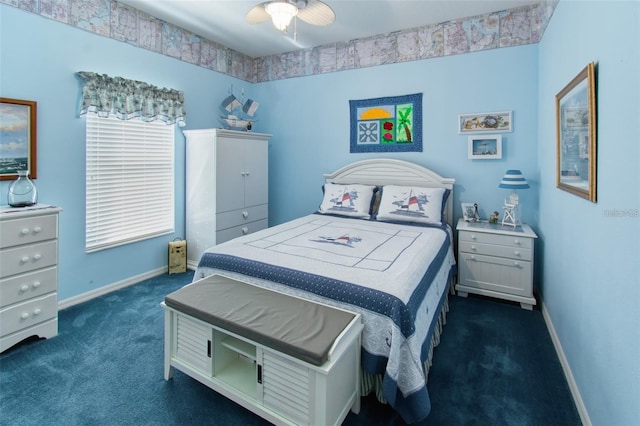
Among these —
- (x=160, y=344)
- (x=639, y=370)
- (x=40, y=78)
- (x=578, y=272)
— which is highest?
(x=40, y=78)

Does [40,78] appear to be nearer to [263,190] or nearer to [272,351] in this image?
[263,190]

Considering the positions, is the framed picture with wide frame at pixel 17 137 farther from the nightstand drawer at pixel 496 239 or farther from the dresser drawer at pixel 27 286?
the nightstand drawer at pixel 496 239

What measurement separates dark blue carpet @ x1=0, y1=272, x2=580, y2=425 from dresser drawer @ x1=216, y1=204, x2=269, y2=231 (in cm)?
130

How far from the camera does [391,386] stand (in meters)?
1.54

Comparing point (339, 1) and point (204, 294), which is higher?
point (339, 1)

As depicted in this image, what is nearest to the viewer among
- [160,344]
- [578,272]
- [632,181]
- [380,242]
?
[632,181]

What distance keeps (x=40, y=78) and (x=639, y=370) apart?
3.87 metres

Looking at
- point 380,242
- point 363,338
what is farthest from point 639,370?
point 380,242

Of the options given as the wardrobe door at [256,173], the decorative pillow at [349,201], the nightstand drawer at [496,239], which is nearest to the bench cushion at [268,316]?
the decorative pillow at [349,201]

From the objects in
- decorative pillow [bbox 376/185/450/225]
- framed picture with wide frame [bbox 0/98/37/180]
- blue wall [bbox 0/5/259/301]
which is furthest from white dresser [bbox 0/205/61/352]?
decorative pillow [bbox 376/185/450/225]

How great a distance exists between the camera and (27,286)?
226cm

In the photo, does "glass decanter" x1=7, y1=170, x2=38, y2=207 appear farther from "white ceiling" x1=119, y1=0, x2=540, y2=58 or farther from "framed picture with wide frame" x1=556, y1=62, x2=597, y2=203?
"framed picture with wide frame" x1=556, y1=62, x2=597, y2=203

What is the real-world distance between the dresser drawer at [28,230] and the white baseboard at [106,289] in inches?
32.2

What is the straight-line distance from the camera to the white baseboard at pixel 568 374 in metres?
1.64
